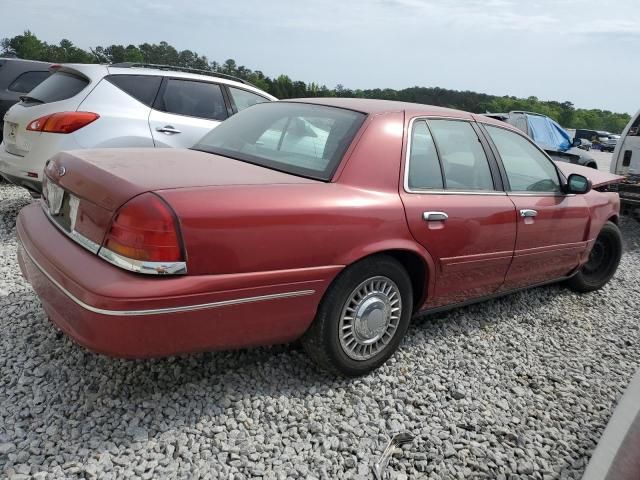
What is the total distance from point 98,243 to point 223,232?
0.53 m

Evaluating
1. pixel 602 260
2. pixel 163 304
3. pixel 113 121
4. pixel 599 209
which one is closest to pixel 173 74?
pixel 113 121

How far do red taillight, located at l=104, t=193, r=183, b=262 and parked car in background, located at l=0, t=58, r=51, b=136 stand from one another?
6.11 m

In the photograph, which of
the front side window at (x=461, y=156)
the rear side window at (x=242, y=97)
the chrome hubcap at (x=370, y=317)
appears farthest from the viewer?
the rear side window at (x=242, y=97)

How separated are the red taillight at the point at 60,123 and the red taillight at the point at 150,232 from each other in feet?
9.99

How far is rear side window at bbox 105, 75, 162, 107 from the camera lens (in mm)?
5030

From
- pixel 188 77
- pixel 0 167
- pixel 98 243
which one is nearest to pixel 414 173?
pixel 98 243

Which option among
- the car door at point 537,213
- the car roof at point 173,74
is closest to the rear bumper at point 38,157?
the car roof at point 173,74

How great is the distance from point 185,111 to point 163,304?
12.6ft

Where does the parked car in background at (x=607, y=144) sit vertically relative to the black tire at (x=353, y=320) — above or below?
below

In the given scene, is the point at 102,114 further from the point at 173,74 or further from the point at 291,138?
the point at 291,138

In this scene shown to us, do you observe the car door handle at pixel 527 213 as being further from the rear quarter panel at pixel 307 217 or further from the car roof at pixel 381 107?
the rear quarter panel at pixel 307 217

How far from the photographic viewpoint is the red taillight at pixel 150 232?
6.64 ft

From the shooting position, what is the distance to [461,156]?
10.7 ft

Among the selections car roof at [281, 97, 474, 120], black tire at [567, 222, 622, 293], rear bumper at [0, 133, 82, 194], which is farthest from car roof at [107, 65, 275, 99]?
black tire at [567, 222, 622, 293]
